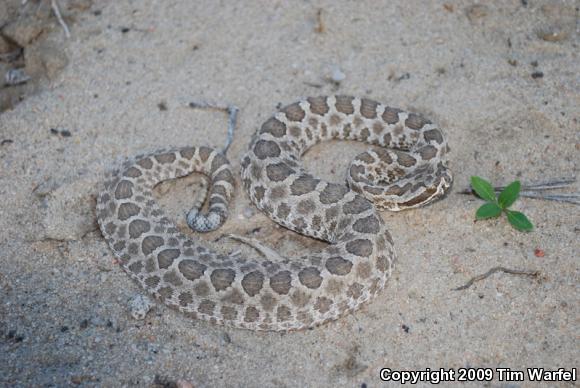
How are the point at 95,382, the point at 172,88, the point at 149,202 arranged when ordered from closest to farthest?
the point at 95,382 → the point at 149,202 → the point at 172,88

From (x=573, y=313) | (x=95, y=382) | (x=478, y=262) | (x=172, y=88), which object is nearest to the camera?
(x=95, y=382)

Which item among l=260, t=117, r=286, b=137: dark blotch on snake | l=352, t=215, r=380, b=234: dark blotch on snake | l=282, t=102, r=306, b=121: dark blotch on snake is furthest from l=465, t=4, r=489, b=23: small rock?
l=352, t=215, r=380, b=234: dark blotch on snake

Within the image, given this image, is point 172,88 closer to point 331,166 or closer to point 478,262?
point 331,166

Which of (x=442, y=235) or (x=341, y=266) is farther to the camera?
(x=442, y=235)

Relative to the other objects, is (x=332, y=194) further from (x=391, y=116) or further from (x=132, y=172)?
(x=132, y=172)

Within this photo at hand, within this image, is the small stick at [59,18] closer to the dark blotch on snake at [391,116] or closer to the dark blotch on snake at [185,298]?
the dark blotch on snake at [391,116]

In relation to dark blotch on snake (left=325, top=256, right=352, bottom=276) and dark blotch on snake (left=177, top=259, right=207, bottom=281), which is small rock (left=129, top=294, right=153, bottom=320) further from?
dark blotch on snake (left=325, top=256, right=352, bottom=276)

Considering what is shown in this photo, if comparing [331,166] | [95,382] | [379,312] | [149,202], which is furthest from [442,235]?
[95,382]

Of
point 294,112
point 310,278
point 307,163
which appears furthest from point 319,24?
point 310,278
